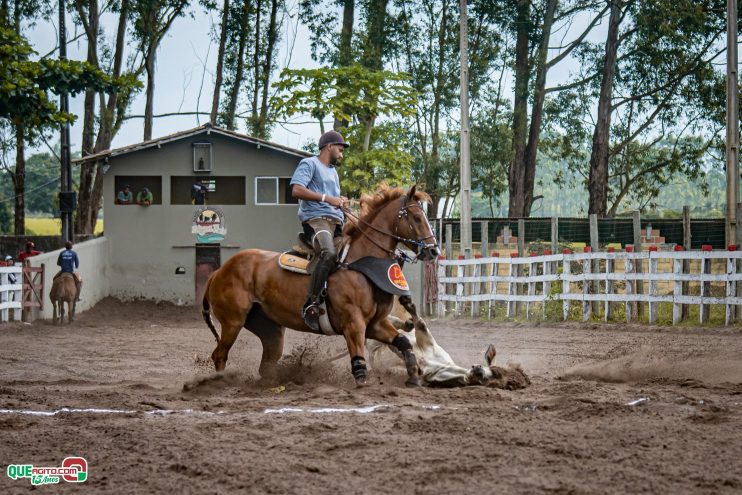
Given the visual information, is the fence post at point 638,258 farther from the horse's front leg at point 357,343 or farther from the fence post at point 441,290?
the horse's front leg at point 357,343

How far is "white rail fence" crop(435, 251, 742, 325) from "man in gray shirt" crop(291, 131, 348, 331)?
9.49m

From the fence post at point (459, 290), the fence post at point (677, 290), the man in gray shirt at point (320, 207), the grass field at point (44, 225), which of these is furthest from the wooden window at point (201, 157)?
the grass field at point (44, 225)

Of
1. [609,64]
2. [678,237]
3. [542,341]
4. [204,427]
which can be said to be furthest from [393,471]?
[609,64]

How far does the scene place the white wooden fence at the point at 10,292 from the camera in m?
22.6

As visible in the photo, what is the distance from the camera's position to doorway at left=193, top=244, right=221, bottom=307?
33.8 metres

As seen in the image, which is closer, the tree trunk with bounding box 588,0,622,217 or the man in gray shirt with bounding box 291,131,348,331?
the man in gray shirt with bounding box 291,131,348,331

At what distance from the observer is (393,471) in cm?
621

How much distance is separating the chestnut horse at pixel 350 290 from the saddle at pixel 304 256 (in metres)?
0.08

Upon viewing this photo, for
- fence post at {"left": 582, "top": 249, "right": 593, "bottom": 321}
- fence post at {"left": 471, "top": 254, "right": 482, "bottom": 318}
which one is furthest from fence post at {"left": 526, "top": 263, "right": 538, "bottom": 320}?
fence post at {"left": 471, "top": 254, "right": 482, "bottom": 318}

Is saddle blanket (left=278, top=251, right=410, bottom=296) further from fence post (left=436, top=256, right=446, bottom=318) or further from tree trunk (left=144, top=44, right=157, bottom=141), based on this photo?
tree trunk (left=144, top=44, right=157, bottom=141)

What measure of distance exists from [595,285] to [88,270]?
16.6 metres

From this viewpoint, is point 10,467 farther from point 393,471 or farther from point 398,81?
point 398,81

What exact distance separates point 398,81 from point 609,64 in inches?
407

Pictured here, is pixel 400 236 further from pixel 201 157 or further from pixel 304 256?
pixel 201 157
